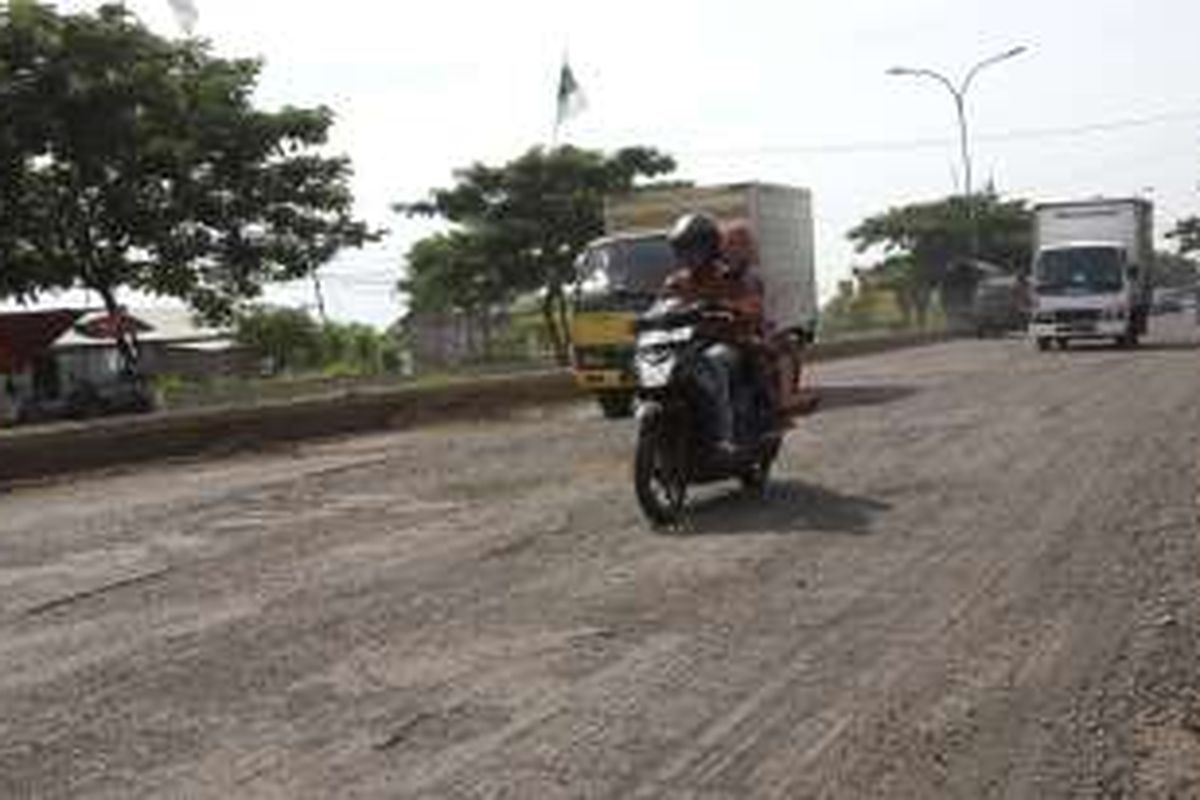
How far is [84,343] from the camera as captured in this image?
2191 inches

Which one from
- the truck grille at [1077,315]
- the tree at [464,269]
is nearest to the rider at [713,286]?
the truck grille at [1077,315]

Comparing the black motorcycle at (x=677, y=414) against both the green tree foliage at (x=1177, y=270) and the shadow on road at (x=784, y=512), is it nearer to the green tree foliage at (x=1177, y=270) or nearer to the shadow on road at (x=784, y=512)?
the shadow on road at (x=784, y=512)

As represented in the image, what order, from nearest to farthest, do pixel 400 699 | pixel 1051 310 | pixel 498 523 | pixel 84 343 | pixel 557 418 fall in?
pixel 400 699, pixel 498 523, pixel 557 418, pixel 1051 310, pixel 84 343

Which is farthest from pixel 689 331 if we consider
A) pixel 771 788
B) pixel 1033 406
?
pixel 1033 406

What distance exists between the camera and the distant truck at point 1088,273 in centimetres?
4322

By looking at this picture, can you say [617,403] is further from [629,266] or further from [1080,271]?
[1080,271]

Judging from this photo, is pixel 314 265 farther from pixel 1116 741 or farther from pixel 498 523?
pixel 1116 741

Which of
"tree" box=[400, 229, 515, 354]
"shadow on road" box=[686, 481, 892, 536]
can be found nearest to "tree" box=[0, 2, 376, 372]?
"tree" box=[400, 229, 515, 354]

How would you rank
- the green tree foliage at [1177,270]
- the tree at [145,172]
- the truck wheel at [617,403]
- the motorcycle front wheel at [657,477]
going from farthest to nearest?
the green tree foliage at [1177,270]
the tree at [145,172]
the truck wheel at [617,403]
the motorcycle front wheel at [657,477]

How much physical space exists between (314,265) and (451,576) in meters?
34.1

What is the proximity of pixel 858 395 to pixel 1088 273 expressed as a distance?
1751cm

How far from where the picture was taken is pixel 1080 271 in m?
43.7

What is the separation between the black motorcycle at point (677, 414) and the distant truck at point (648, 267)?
8.23m

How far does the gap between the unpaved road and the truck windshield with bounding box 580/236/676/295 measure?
9179mm
